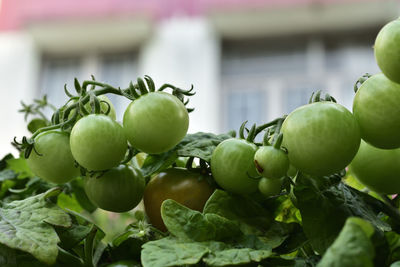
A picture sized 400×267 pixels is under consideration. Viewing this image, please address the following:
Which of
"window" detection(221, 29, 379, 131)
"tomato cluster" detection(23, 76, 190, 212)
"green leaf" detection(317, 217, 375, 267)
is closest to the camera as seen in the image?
"green leaf" detection(317, 217, 375, 267)

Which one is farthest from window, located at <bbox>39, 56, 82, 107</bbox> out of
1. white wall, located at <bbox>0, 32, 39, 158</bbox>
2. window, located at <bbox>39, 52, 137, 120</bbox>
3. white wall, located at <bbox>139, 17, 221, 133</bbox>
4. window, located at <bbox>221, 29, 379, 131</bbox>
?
window, located at <bbox>221, 29, 379, 131</bbox>

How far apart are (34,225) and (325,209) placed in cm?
15

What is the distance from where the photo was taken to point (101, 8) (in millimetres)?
4934

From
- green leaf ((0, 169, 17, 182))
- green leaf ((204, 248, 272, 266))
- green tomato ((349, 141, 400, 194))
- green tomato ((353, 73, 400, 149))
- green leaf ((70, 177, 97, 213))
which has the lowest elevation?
green leaf ((70, 177, 97, 213))

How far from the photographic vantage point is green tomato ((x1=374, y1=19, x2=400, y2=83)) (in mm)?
251

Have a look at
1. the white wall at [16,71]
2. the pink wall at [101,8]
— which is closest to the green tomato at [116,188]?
the pink wall at [101,8]

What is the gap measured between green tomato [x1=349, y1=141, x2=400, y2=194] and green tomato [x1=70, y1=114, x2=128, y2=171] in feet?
0.47

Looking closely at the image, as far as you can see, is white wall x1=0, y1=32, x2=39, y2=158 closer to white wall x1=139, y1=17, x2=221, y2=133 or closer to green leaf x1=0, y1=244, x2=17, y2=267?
white wall x1=139, y1=17, x2=221, y2=133

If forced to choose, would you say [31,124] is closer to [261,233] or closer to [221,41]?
[261,233]

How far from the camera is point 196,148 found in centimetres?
34

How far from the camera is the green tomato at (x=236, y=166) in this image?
31cm

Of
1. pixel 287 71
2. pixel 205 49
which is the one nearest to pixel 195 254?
pixel 287 71

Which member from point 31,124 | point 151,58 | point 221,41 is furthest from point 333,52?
point 31,124

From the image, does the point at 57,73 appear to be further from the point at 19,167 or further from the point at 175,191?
the point at 175,191
